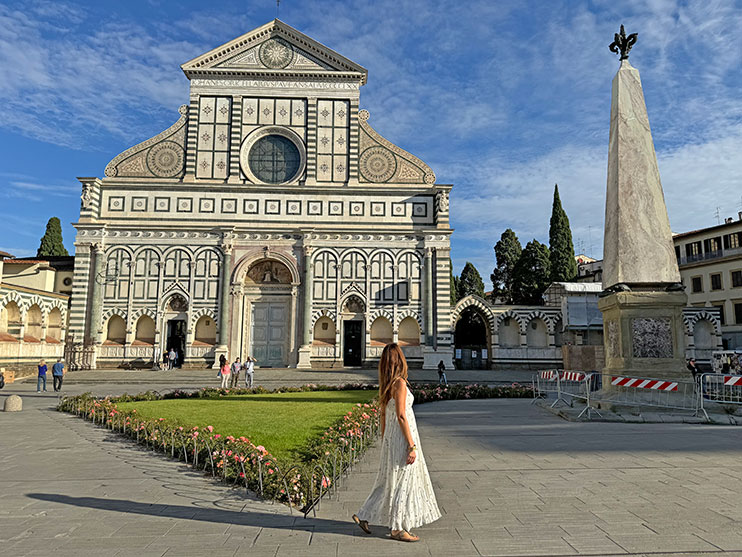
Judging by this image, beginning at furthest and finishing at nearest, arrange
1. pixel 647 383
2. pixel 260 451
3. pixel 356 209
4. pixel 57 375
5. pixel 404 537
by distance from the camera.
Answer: pixel 356 209 → pixel 57 375 → pixel 647 383 → pixel 260 451 → pixel 404 537

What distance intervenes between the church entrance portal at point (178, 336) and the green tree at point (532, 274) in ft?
91.2

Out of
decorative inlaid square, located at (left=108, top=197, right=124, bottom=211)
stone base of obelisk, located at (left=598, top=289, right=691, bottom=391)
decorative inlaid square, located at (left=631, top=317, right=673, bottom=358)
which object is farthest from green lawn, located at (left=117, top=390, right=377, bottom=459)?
decorative inlaid square, located at (left=108, top=197, right=124, bottom=211)

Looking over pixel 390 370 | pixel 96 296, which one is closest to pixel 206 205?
pixel 96 296

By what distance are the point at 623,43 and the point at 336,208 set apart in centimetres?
2078

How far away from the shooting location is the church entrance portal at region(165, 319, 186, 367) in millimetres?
32156

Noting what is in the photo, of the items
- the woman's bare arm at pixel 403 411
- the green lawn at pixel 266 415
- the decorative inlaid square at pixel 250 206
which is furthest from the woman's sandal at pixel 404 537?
the decorative inlaid square at pixel 250 206

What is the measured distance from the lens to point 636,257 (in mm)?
13664

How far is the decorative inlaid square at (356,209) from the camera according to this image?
3347 centimetres

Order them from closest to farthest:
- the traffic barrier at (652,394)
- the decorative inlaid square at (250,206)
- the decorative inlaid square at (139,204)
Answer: the traffic barrier at (652,394)
the decorative inlaid square at (139,204)
the decorative inlaid square at (250,206)

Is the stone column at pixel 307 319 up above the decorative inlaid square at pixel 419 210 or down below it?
below

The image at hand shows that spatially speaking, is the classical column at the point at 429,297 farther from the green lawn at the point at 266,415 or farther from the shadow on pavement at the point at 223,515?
the shadow on pavement at the point at 223,515

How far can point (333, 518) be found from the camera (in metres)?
5.42

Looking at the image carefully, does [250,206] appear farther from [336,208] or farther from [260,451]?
[260,451]

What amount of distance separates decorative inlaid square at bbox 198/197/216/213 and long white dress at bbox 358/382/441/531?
99.2 feet
